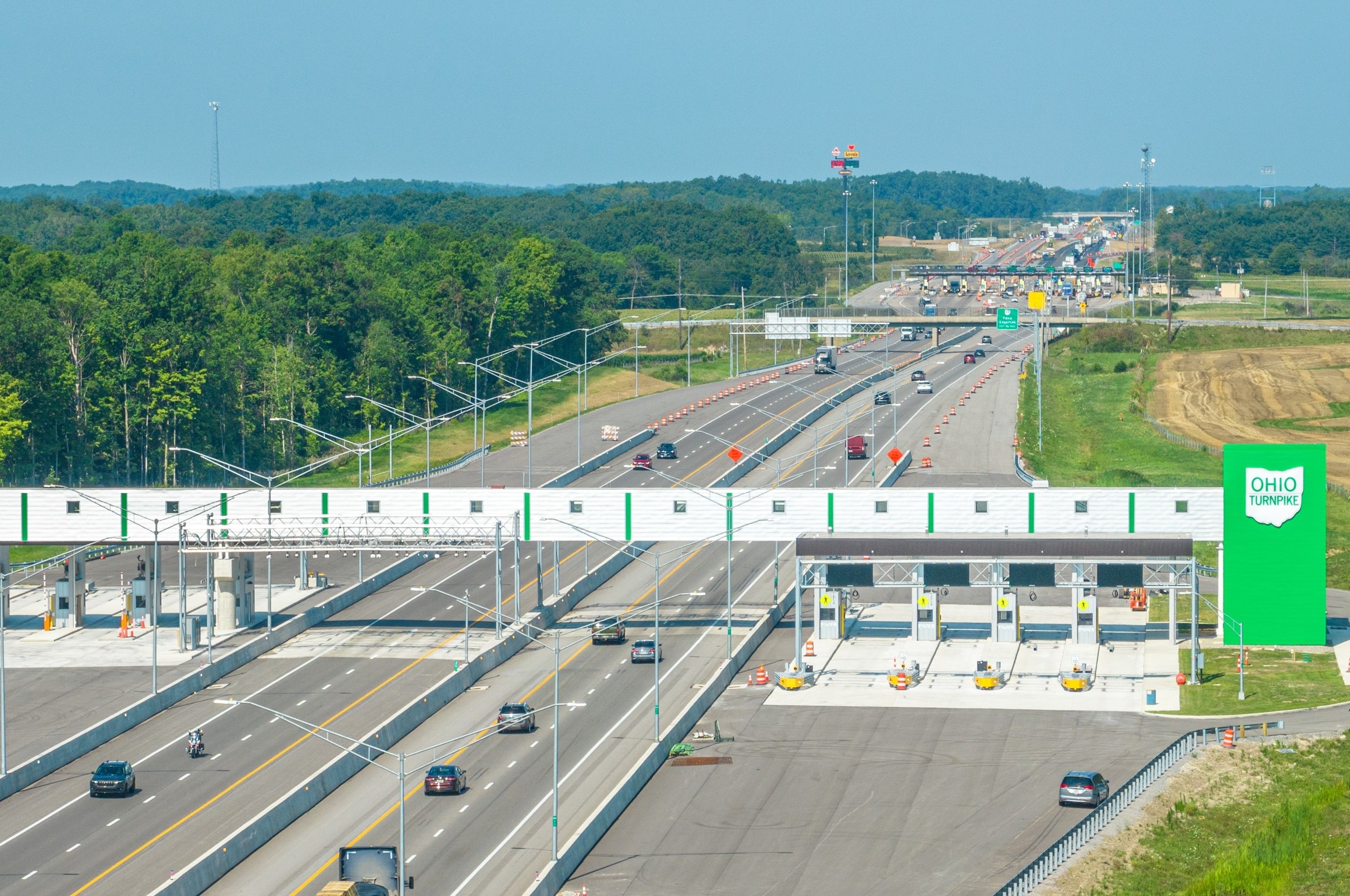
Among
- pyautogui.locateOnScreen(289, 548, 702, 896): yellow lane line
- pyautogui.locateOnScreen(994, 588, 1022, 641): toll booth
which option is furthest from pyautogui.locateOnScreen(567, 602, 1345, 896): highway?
pyautogui.locateOnScreen(994, 588, 1022, 641): toll booth

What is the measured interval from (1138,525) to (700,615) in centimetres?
2294

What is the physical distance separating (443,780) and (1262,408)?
131 metres

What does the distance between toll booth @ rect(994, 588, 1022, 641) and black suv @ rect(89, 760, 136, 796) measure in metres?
43.3

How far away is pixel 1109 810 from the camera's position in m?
62.8

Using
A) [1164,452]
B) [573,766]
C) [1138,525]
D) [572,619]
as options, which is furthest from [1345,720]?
[1164,452]

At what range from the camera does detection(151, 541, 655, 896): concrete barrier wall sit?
2211 inches

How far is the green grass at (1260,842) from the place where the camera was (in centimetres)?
5722

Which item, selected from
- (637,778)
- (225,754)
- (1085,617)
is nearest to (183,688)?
(225,754)

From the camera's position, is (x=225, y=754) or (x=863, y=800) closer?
(x=863, y=800)

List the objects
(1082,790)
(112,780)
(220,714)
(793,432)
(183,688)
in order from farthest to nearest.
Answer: (793,432)
(183,688)
(220,714)
(112,780)
(1082,790)

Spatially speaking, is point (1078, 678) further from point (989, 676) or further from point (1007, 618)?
point (1007, 618)

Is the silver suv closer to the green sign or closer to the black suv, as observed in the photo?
the green sign

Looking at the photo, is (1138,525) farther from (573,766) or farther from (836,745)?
(573,766)

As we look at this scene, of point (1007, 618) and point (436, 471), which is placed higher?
point (436, 471)
